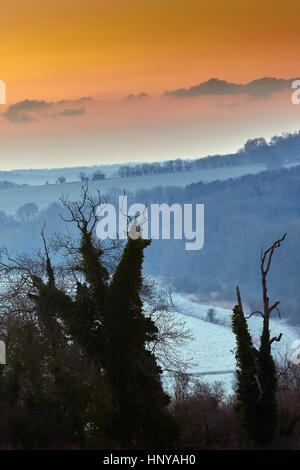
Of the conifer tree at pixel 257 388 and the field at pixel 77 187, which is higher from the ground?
the field at pixel 77 187

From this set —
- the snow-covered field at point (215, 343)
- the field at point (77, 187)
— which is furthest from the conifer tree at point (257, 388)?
the field at point (77, 187)

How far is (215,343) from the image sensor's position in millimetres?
72188

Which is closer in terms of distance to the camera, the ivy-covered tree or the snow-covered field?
the ivy-covered tree

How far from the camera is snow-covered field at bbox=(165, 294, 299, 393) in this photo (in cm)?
6019

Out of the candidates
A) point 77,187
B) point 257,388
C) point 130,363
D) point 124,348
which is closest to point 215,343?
point 257,388

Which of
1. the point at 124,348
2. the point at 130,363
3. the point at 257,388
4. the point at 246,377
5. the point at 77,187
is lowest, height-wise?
the point at 257,388

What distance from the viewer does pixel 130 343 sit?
625 inches

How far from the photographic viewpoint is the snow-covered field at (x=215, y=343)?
60.2 meters

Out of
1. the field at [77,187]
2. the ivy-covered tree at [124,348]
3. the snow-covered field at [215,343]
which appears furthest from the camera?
the field at [77,187]

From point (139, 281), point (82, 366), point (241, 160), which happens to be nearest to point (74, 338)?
point (82, 366)

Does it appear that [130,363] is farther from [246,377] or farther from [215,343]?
[215,343]

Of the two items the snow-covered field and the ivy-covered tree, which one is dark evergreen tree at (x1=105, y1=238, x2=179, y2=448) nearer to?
the ivy-covered tree

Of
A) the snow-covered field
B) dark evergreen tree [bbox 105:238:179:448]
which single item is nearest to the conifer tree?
dark evergreen tree [bbox 105:238:179:448]

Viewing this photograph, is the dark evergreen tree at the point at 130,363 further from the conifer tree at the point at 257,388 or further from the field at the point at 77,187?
the field at the point at 77,187
